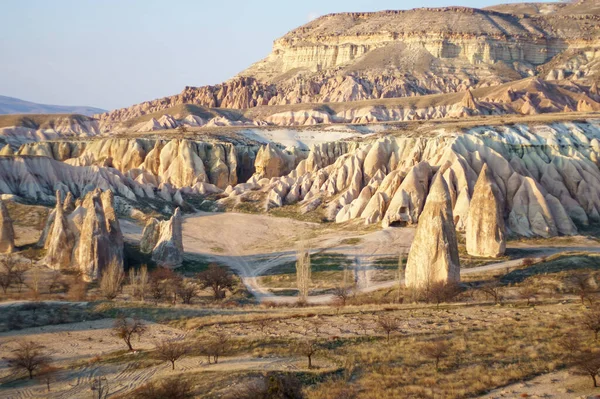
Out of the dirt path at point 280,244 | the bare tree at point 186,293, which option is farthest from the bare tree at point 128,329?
the dirt path at point 280,244

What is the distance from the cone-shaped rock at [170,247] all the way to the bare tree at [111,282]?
233 inches

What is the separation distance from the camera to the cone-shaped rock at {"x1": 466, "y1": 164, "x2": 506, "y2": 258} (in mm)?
37688

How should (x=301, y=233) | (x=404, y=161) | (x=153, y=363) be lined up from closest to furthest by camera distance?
(x=153, y=363) < (x=301, y=233) < (x=404, y=161)

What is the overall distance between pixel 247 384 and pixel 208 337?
6317 millimetres

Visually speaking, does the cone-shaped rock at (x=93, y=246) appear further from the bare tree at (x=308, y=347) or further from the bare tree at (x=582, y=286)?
the bare tree at (x=582, y=286)

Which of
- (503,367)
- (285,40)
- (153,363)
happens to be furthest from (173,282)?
(285,40)

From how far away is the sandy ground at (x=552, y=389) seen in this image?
49.8 ft

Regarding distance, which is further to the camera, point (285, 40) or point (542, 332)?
point (285, 40)

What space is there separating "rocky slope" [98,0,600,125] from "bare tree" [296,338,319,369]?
402ft

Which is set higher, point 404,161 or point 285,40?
point 285,40

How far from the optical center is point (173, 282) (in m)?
33.3

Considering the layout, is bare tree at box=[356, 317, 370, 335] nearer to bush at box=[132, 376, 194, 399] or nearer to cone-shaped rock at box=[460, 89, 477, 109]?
bush at box=[132, 376, 194, 399]

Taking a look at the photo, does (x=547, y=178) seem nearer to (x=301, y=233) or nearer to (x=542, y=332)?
(x=301, y=233)

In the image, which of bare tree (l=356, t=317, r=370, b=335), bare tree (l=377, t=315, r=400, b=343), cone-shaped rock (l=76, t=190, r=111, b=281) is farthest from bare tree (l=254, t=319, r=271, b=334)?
cone-shaped rock (l=76, t=190, r=111, b=281)
